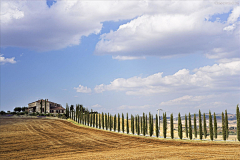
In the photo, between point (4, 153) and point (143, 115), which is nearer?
point (4, 153)

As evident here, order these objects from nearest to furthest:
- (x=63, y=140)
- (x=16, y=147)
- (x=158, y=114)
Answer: (x=16, y=147) < (x=63, y=140) < (x=158, y=114)

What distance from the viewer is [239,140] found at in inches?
1642

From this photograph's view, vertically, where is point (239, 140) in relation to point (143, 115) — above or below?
below

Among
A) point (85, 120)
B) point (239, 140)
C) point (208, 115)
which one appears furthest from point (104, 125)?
point (239, 140)

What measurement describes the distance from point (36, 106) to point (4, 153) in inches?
2907

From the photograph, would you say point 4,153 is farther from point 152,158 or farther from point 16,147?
point 152,158

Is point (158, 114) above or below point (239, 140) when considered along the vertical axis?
above

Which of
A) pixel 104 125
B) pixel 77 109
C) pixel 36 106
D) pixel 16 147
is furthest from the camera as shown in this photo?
pixel 36 106

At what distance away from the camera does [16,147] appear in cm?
3734

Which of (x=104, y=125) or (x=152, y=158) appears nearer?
(x=152, y=158)

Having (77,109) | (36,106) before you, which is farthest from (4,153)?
(36,106)

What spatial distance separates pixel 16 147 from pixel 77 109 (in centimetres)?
4221

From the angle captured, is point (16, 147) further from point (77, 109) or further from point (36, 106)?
point (36, 106)

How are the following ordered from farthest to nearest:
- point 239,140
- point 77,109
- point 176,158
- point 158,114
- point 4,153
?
1. point 77,109
2. point 158,114
3. point 239,140
4. point 4,153
5. point 176,158
